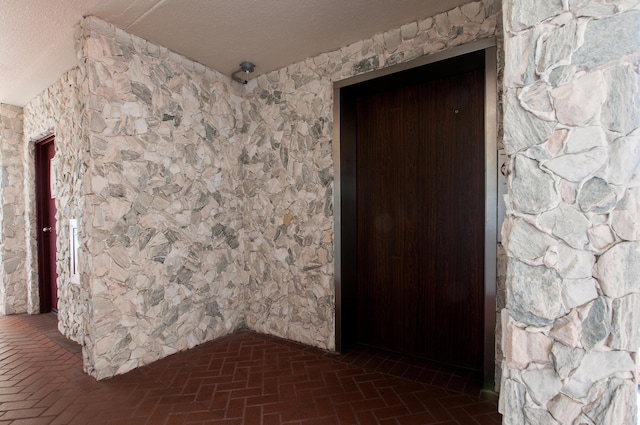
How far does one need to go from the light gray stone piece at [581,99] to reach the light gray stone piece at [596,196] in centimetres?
20

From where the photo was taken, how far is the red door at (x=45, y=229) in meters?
4.21

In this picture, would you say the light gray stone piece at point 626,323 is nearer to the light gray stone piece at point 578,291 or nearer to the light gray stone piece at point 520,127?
the light gray stone piece at point 578,291

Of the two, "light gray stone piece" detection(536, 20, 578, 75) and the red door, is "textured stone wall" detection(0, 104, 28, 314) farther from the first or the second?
"light gray stone piece" detection(536, 20, 578, 75)

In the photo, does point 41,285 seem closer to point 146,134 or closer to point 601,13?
point 146,134

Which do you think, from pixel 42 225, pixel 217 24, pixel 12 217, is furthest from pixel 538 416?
pixel 12 217

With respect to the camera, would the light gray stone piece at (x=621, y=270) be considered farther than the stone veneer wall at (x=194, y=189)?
No

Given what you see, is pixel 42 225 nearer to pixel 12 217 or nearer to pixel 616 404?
pixel 12 217

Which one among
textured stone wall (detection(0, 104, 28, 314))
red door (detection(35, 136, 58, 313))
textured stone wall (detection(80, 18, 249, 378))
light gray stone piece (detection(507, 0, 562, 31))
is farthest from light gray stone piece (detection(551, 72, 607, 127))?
textured stone wall (detection(0, 104, 28, 314))

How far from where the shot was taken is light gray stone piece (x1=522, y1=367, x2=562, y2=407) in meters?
1.08

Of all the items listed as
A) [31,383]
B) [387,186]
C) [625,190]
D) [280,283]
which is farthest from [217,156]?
[625,190]

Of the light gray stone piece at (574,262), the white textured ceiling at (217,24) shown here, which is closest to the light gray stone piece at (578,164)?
the light gray stone piece at (574,262)

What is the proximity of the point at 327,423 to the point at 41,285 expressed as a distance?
4.36 meters

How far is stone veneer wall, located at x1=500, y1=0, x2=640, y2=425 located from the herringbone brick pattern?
1068mm

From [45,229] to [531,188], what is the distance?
5.28 metres
